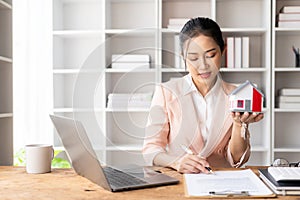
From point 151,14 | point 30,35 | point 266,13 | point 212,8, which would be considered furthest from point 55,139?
point 266,13

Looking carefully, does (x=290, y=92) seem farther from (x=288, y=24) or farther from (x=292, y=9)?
(x=292, y=9)

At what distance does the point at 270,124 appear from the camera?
319 cm

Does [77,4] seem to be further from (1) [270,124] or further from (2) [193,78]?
(2) [193,78]

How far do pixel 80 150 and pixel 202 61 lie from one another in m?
0.52

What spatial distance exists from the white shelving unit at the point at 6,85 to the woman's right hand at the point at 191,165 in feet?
4.43

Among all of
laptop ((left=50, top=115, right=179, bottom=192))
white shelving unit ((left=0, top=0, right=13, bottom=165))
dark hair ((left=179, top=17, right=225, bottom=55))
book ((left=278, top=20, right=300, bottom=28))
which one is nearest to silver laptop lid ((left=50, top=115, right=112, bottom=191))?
laptop ((left=50, top=115, right=179, bottom=192))

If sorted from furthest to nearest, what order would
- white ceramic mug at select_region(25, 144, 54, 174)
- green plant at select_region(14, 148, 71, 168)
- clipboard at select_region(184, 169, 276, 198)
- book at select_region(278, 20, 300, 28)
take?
green plant at select_region(14, 148, 71, 168) → book at select_region(278, 20, 300, 28) → white ceramic mug at select_region(25, 144, 54, 174) → clipboard at select_region(184, 169, 276, 198)

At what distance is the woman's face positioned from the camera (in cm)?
146

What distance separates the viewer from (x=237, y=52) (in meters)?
3.24

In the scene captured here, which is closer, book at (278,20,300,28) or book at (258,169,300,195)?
book at (258,169,300,195)

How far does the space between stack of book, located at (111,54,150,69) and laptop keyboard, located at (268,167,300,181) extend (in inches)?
20.5

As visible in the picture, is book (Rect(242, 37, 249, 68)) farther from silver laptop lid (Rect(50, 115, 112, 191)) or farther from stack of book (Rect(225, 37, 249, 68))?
silver laptop lid (Rect(50, 115, 112, 191))

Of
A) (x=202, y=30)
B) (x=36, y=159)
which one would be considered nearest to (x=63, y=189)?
(x=36, y=159)

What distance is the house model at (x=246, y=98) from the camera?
53.5 inches
